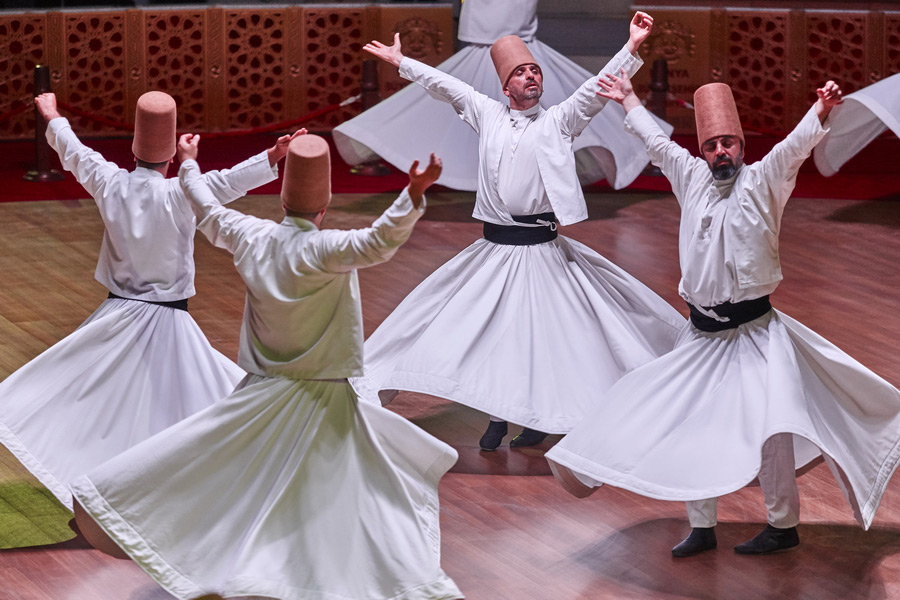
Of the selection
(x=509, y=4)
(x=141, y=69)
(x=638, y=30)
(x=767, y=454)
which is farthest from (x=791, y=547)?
(x=141, y=69)

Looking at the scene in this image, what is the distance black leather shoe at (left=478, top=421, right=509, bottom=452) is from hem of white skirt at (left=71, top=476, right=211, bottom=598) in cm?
193

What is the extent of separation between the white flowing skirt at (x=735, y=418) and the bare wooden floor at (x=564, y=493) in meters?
0.27

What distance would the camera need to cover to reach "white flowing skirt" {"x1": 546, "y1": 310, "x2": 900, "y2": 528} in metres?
4.27

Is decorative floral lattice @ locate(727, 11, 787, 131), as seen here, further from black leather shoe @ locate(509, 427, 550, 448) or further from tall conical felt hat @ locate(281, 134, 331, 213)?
tall conical felt hat @ locate(281, 134, 331, 213)

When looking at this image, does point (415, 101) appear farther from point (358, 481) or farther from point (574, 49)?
point (358, 481)

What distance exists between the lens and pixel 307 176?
12.5 feet

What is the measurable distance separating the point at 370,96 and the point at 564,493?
638cm

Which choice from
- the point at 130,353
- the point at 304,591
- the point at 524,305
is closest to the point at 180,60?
the point at 524,305

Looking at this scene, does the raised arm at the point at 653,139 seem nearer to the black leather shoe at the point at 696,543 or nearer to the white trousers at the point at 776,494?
the white trousers at the point at 776,494

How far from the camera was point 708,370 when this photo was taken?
451cm

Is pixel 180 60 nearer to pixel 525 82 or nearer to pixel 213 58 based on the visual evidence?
pixel 213 58

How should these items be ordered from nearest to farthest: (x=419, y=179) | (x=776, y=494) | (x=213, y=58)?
(x=419, y=179) → (x=776, y=494) → (x=213, y=58)

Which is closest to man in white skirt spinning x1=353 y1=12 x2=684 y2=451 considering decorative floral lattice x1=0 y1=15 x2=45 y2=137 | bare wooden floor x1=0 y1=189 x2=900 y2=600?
bare wooden floor x1=0 y1=189 x2=900 y2=600

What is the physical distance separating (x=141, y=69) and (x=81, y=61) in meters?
0.48
